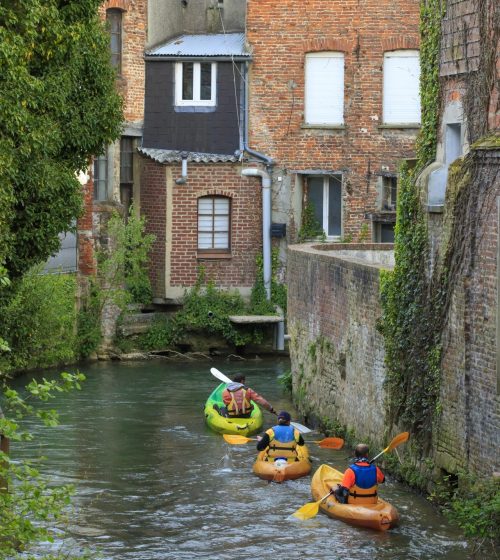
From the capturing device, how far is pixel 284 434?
22734mm

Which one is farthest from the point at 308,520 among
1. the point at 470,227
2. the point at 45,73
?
the point at 45,73

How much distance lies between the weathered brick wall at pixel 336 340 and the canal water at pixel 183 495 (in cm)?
100

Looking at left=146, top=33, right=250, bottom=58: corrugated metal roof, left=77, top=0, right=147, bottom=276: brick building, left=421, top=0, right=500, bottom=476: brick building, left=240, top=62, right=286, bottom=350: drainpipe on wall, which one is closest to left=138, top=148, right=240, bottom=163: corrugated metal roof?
left=240, top=62, right=286, bottom=350: drainpipe on wall

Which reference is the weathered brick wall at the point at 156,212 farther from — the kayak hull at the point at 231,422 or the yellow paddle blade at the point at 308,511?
the yellow paddle blade at the point at 308,511

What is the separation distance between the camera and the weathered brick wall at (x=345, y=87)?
3897cm

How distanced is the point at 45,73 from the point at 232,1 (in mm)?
21613

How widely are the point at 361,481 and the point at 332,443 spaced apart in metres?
5.20

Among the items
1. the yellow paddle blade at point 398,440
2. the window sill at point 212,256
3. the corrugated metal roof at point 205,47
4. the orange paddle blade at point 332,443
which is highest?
the corrugated metal roof at point 205,47

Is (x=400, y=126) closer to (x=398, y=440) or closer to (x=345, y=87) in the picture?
(x=345, y=87)

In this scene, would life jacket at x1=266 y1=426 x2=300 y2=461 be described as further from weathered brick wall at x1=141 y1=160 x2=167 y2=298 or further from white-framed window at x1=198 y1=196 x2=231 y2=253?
white-framed window at x1=198 y1=196 x2=231 y2=253

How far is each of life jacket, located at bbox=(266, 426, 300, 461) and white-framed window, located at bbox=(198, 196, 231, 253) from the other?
16596 mm

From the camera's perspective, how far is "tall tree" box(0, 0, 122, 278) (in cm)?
1861

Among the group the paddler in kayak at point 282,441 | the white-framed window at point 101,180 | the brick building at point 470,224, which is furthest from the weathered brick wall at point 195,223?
the brick building at point 470,224

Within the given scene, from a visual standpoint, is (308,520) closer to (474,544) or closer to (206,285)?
(474,544)
